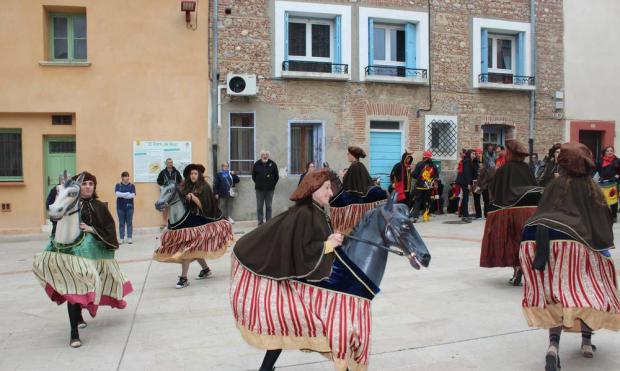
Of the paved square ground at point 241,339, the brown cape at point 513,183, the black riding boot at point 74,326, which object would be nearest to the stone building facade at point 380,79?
the paved square ground at point 241,339

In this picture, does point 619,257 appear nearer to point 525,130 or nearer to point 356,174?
point 356,174

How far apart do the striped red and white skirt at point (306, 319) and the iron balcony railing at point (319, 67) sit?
41.9 feet

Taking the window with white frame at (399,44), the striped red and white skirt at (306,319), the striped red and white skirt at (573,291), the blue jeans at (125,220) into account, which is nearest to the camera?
the striped red and white skirt at (306,319)

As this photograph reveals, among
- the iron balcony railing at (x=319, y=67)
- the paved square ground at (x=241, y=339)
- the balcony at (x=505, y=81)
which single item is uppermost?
the iron balcony railing at (x=319, y=67)

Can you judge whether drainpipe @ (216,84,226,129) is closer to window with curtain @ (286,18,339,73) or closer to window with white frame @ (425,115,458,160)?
window with curtain @ (286,18,339,73)

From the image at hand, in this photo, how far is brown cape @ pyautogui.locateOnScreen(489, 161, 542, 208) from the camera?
7.56 m

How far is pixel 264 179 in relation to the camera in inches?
574

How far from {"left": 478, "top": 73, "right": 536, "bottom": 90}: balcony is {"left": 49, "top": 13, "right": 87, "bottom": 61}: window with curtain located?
1153 cm

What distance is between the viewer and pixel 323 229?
3.98 m

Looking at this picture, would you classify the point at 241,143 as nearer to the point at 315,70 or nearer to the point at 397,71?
the point at 315,70

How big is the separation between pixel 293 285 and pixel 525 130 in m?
15.9

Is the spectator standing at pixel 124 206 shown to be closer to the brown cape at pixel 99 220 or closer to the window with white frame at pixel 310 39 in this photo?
the window with white frame at pixel 310 39

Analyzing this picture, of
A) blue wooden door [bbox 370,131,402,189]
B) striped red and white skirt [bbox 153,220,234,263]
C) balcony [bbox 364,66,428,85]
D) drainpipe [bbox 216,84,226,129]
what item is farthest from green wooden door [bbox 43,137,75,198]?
striped red and white skirt [bbox 153,220,234,263]

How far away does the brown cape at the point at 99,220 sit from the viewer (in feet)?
20.0
